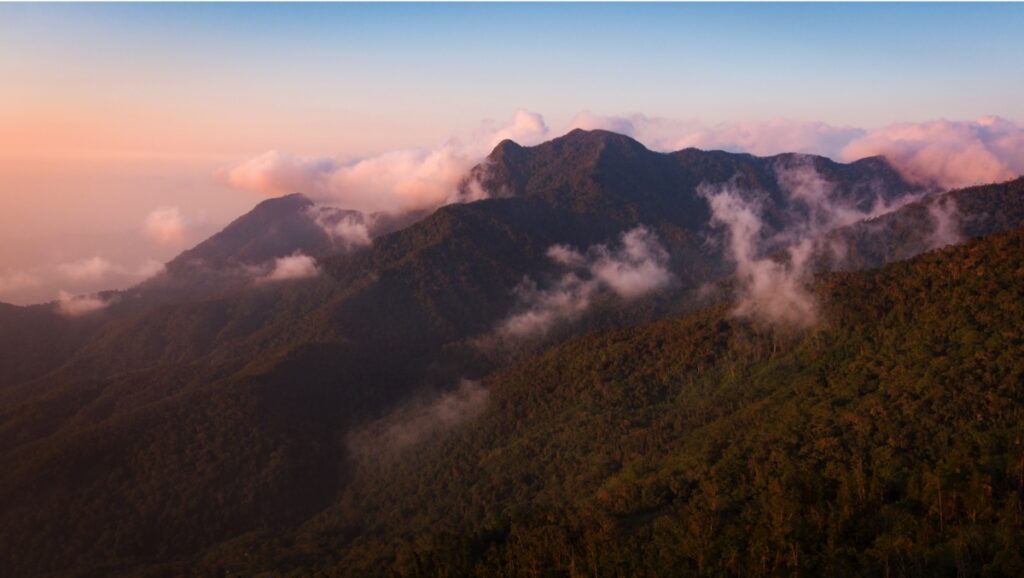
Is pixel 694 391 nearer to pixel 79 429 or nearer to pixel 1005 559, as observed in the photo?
pixel 1005 559

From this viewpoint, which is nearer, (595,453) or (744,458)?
(744,458)

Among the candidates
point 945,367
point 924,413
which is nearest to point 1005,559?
point 924,413

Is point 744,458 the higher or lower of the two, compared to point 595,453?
higher

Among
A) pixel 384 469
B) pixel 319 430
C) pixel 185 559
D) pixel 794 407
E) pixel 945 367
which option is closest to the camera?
pixel 945 367

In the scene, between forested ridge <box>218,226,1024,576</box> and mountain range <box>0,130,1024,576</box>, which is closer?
forested ridge <box>218,226,1024,576</box>

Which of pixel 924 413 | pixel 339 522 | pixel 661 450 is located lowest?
pixel 339 522

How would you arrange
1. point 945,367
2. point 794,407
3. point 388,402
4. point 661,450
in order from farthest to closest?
point 388,402, point 661,450, point 794,407, point 945,367

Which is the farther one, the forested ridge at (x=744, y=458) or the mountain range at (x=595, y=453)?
the mountain range at (x=595, y=453)

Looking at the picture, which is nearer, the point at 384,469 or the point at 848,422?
the point at 848,422

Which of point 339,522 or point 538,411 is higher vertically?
point 538,411
